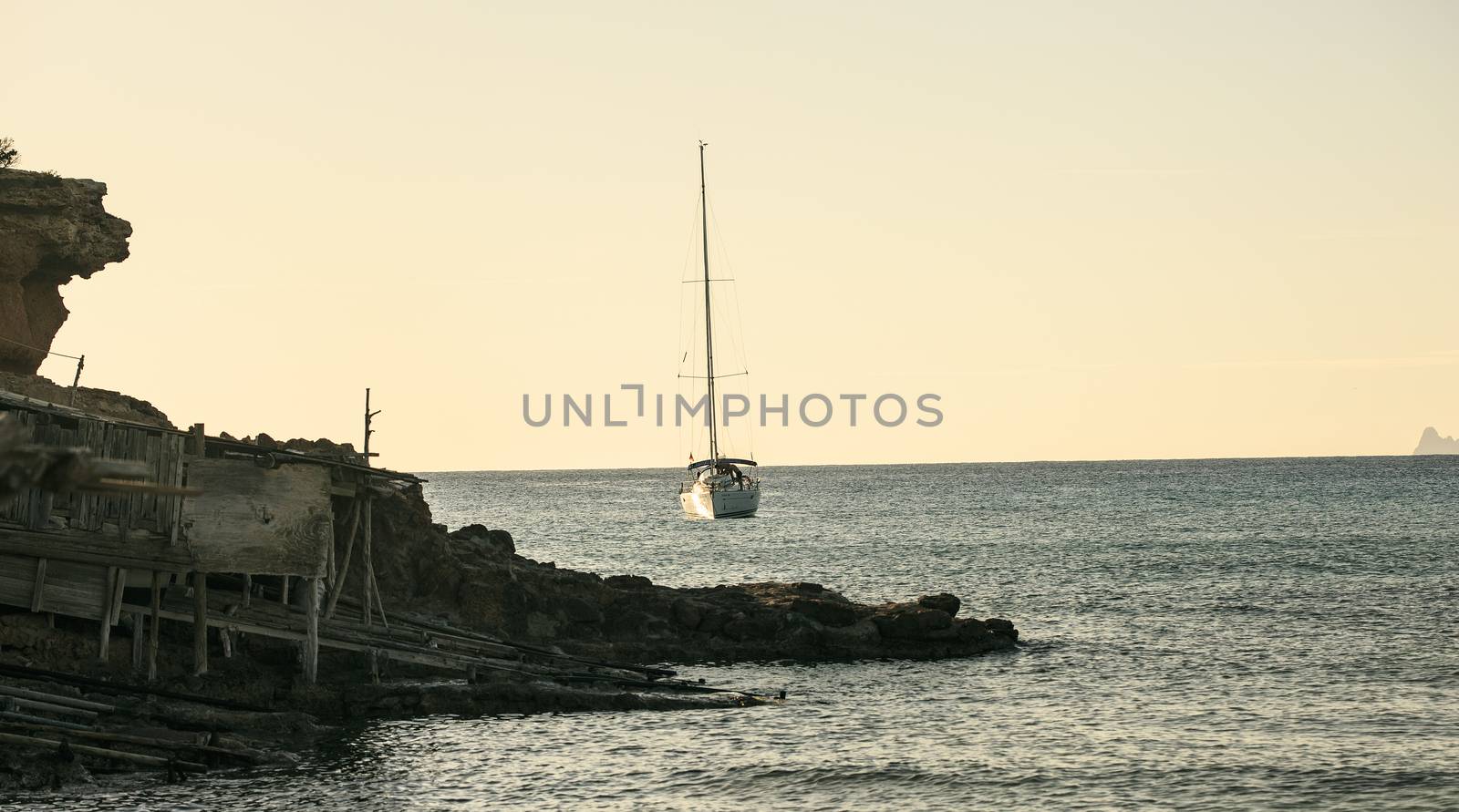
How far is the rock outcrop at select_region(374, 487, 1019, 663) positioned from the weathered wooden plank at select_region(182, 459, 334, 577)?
8084 mm

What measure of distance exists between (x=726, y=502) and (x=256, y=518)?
80517mm

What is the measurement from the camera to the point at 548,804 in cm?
2559

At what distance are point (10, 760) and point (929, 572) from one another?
167 feet

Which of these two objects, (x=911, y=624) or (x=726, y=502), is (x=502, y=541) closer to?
(x=911, y=624)

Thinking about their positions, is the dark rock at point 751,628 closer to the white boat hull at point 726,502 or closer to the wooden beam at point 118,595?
the wooden beam at point 118,595

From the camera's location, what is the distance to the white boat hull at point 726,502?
364 feet

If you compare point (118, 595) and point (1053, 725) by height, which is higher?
point (118, 595)

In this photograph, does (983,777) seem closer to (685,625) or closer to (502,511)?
(685,625)

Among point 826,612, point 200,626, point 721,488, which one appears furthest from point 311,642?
point 721,488

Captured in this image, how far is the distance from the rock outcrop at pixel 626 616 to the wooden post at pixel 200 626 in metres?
9.74

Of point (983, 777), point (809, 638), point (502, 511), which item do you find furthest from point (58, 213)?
point (502, 511)

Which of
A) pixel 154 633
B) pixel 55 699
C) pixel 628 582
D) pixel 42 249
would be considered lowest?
pixel 55 699

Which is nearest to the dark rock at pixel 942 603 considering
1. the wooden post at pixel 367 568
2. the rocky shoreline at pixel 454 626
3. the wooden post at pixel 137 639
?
the rocky shoreline at pixel 454 626

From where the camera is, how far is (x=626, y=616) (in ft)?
138
